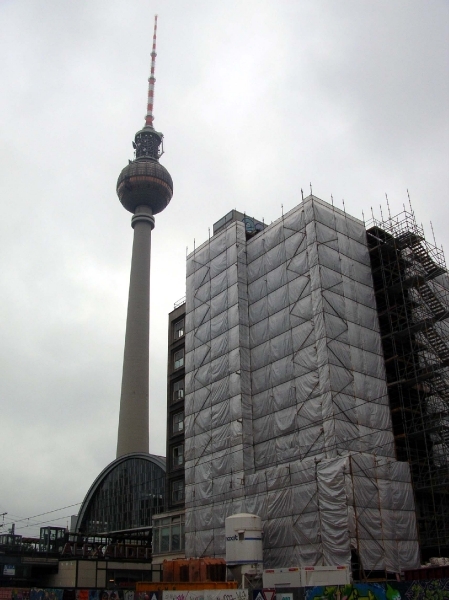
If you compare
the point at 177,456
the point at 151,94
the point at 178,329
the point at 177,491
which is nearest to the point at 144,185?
the point at 151,94

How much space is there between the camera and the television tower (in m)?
104

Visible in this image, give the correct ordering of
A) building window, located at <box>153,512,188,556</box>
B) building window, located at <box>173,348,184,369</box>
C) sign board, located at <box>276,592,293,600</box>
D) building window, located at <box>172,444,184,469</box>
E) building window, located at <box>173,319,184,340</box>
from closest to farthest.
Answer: sign board, located at <box>276,592,293,600</box> → building window, located at <box>153,512,188,556</box> → building window, located at <box>172,444,184,469</box> → building window, located at <box>173,348,184,369</box> → building window, located at <box>173,319,184,340</box>

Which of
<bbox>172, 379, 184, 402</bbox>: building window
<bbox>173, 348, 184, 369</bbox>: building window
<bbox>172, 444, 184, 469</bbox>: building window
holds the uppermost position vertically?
<bbox>173, 348, 184, 369</bbox>: building window

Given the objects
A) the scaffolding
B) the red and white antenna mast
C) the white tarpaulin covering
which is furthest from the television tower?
the scaffolding

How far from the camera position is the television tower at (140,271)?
104500 mm

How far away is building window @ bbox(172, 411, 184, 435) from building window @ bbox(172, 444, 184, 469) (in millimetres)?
1624

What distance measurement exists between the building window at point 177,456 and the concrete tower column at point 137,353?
38.7m

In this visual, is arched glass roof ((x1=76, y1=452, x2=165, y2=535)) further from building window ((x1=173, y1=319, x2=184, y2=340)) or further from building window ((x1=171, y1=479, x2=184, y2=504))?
building window ((x1=173, y1=319, x2=184, y2=340))

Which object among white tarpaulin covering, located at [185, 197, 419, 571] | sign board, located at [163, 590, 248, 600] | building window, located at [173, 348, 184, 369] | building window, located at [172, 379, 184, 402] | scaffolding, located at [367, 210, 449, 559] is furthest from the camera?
building window, located at [173, 348, 184, 369]

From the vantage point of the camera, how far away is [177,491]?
6241 cm

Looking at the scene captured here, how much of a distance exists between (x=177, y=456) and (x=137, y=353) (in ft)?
157

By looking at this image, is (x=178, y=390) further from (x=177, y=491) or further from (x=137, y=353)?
(x=137, y=353)

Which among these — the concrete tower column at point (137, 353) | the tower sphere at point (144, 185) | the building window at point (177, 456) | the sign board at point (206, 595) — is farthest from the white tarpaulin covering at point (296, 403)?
the tower sphere at point (144, 185)

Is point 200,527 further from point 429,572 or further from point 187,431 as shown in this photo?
point 429,572
